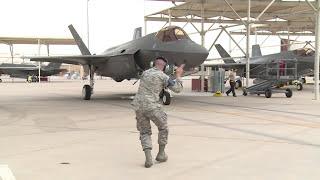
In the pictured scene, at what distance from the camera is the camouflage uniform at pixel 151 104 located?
6848 mm

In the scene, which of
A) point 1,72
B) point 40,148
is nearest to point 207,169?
point 40,148

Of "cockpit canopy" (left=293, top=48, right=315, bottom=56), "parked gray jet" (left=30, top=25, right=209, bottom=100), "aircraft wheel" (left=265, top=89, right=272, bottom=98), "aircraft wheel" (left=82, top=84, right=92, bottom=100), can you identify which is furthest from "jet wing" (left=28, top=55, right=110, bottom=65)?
"cockpit canopy" (left=293, top=48, right=315, bottom=56)

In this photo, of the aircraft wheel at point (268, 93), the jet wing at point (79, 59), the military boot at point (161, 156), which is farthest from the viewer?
the aircraft wheel at point (268, 93)

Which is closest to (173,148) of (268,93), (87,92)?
(87,92)

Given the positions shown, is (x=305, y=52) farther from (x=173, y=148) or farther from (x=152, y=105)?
(x=152, y=105)

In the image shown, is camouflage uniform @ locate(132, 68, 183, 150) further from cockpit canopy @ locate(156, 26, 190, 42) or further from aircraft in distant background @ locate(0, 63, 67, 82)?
aircraft in distant background @ locate(0, 63, 67, 82)

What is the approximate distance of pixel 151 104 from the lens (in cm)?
686

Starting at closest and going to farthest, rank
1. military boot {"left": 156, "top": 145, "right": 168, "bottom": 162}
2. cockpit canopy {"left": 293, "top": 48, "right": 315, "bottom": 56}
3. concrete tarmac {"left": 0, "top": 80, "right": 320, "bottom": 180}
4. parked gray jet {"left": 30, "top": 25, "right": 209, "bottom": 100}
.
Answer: concrete tarmac {"left": 0, "top": 80, "right": 320, "bottom": 180}, military boot {"left": 156, "top": 145, "right": 168, "bottom": 162}, parked gray jet {"left": 30, "top": 25, "right": 209, "bottom": 100}, cockpit canopy {"left": 293, "top": 48, "right": 315, "bottom": 56}

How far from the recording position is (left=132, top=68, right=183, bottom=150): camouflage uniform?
685cm

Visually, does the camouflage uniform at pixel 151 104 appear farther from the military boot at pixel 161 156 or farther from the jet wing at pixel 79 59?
the jet wing at pixel 79 59

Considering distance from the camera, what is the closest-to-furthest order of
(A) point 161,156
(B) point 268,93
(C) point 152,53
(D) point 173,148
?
(A) point 161,156 → (D) point 173,148 → (C) point 152,53 → (B) point 268,93

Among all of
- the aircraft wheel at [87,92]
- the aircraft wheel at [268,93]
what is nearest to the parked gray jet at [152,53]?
the aircraft wheel at [87,92]

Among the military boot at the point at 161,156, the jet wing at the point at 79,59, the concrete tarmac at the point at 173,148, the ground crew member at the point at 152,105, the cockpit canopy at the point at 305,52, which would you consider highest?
the cockpit canopy at the point at 305,52

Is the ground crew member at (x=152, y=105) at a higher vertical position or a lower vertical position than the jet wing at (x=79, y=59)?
lower
